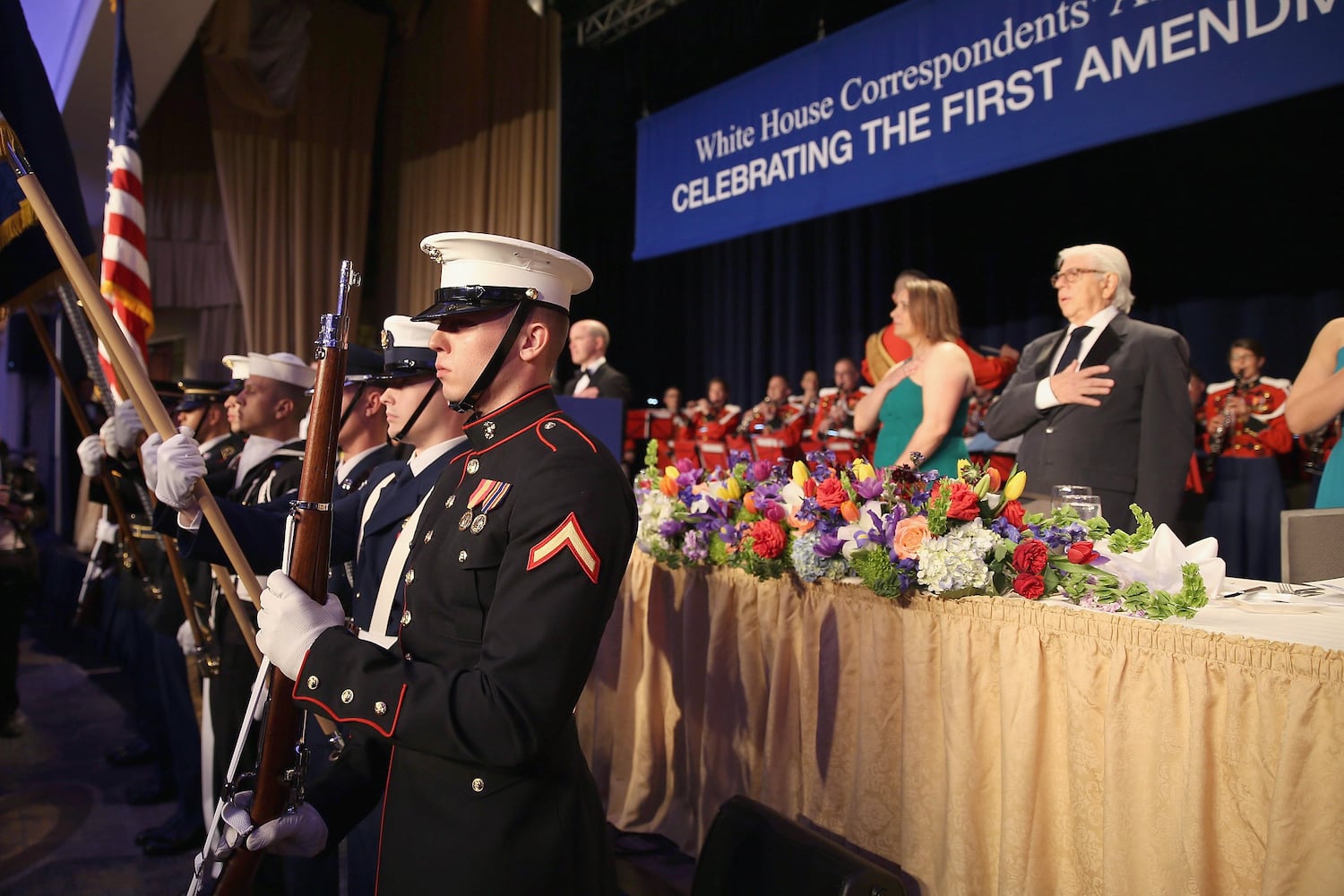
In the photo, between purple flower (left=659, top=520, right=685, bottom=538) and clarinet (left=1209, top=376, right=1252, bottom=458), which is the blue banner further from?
clarinet (left=1209, top=376, right=1252, bottom=458)

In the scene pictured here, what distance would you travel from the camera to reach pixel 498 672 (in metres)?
1.17

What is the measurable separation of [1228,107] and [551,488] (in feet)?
11.7

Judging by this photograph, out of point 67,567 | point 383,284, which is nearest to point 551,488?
point 67,567

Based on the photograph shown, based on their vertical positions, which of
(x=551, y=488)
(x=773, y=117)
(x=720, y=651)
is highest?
(x=773, y=117)

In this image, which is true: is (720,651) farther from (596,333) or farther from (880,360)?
(880,360)

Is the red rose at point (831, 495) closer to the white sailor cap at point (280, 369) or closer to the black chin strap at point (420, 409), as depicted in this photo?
the black chin strap at point (420, 409)

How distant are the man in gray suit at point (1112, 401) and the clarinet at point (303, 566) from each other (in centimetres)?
236

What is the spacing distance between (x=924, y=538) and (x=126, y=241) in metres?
3.77

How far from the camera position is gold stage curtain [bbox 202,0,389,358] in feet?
30.0

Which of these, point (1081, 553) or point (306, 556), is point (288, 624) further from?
point (1081, 553)

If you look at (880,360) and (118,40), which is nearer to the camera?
(118,40)

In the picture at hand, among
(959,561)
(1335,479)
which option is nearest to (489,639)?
(959,561)

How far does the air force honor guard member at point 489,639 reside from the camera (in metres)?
1.19

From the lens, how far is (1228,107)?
140 inches
